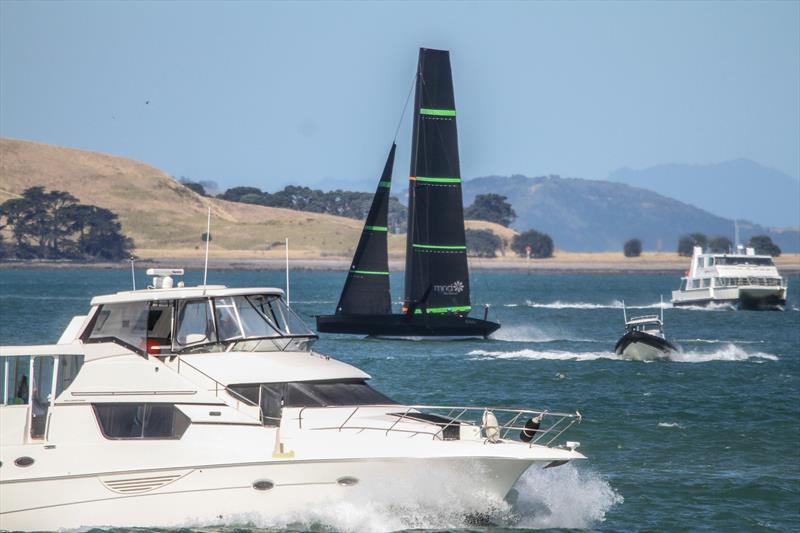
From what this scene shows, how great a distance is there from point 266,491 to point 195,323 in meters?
3.72

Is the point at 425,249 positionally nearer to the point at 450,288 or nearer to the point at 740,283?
the point at 450,288

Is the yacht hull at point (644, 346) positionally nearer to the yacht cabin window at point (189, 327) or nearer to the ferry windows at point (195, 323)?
the yacht cabin window at point (189, 327)

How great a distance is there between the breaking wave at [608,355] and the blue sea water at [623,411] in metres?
0.13

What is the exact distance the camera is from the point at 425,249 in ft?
210

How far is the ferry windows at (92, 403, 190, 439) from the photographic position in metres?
20.5

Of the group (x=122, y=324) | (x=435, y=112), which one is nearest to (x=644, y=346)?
(x=435, y=112)

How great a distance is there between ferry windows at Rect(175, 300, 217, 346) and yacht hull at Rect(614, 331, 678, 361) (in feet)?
105

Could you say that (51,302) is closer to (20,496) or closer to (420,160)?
(420,160)

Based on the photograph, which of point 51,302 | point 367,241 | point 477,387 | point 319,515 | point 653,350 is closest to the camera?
point 319,515

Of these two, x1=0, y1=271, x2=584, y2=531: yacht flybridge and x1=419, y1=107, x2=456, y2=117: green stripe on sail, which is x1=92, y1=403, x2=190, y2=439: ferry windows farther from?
x1=419, y1=107, x2=456, y2=117: green stripe on sail

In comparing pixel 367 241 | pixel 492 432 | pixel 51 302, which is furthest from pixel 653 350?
pixel 51 302

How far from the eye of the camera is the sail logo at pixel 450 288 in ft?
209

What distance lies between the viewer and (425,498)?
19.9 m

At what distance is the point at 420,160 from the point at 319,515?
45519mm
